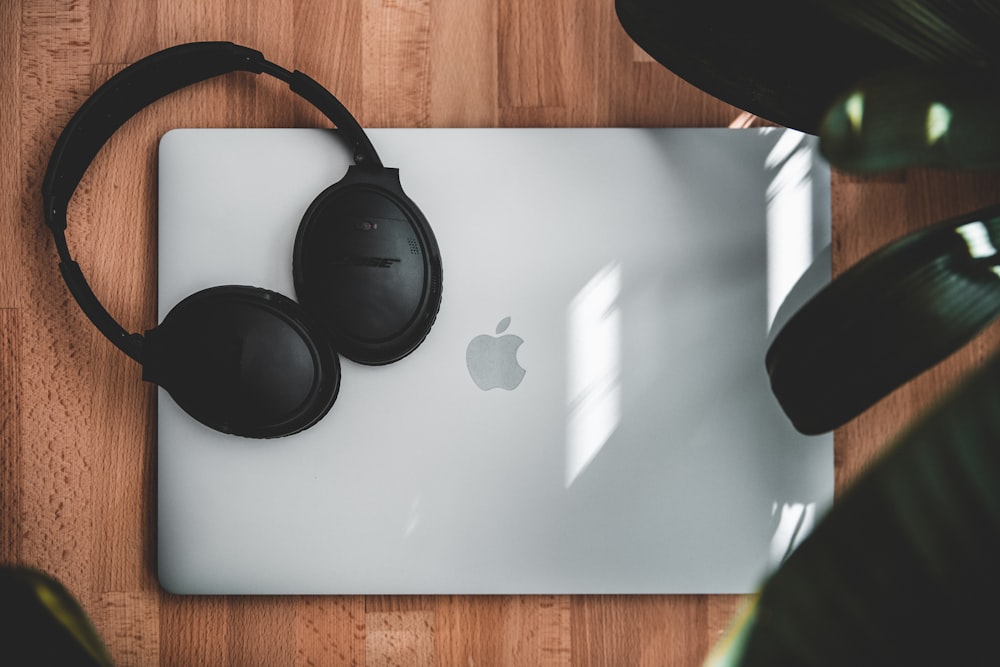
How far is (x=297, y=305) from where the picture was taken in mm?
564

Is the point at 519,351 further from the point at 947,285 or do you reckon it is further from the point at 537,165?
the point at 947,285

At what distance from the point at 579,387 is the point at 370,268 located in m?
0.20

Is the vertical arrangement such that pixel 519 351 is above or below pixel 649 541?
above

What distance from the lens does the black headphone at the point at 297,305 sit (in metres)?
0.54

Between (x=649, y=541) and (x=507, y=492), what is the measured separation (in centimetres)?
13

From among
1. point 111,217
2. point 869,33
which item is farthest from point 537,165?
point 111,217

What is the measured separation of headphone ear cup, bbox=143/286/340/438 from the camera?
0.54m

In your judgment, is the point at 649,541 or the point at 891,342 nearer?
the point at 891,342

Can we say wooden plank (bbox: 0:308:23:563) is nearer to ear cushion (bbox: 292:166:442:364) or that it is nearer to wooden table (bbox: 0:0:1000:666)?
wooden table (bbox: 0:0:1000:666)

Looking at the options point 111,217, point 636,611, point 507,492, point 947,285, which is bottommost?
point 636,611

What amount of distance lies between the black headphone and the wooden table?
0.06 metres

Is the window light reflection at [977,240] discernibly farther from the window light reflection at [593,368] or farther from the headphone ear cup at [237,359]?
the headphone ear cup at [237,359]

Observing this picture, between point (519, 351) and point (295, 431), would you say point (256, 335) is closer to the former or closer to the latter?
point (295, 431)

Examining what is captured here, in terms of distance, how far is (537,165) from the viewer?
59 cm
